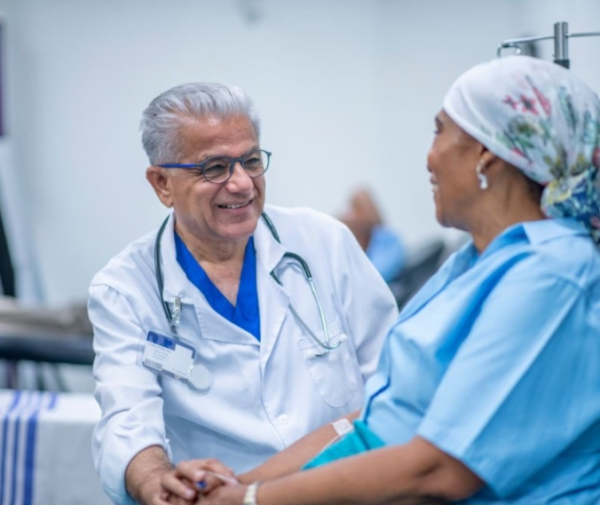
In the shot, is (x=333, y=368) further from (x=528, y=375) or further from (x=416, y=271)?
(x=416, y=271)

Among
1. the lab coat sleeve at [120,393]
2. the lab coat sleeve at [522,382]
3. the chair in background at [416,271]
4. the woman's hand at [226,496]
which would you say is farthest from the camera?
the chair in background at [416,271]

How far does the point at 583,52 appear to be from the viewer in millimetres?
3471

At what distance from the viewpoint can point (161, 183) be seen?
208 cm

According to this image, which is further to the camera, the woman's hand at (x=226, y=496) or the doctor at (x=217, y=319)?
the doctor at (x=217, y=319)

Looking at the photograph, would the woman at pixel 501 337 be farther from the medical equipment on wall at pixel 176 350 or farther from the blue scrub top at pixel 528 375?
the medical equipment on wall at pixel 176 350

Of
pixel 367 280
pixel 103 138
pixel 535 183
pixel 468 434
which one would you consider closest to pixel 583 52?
pixel 367 280

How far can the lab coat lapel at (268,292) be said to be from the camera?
2.02m

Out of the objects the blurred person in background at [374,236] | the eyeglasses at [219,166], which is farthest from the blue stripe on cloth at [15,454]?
the blurred person in background at [374,236]

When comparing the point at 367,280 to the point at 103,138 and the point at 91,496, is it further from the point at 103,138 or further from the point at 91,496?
the point at 103,138

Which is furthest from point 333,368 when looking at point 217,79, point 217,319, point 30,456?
point 217,79

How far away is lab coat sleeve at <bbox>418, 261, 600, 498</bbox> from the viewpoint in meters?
1.34

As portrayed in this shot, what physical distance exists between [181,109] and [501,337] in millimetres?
906

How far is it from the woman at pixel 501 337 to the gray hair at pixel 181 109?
1.93 feet

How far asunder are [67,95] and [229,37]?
4.07ft
